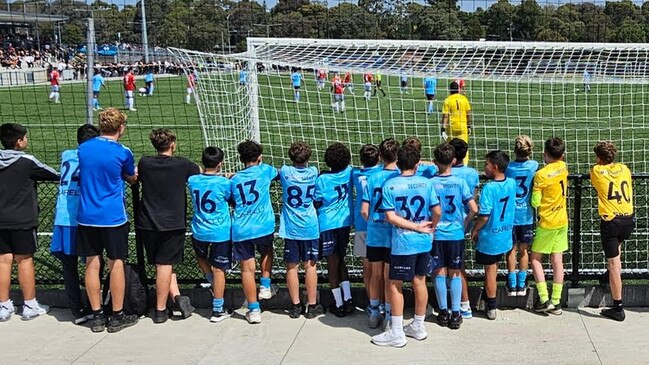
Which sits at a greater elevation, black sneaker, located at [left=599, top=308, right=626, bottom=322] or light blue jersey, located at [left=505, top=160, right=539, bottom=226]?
light blue jersey, located at [left=505, top=160, right=539, bottom=226]

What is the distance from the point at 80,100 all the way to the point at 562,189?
91.1 ft

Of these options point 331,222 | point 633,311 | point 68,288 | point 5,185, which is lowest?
point 633,311

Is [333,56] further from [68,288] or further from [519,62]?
[68,288]

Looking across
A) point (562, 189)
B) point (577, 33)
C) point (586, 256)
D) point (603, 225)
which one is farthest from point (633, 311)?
point (577, 33)

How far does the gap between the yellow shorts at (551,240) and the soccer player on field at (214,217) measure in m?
2.44

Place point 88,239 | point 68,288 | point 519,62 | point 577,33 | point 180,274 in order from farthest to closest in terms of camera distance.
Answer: point 577,33 → point 519,62 → point 180,274 → point 68,288 → point 88,239

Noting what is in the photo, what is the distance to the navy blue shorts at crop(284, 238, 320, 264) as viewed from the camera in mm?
5559

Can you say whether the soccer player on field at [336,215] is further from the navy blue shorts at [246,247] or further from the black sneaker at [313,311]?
the navy blue shorts at [246,247]

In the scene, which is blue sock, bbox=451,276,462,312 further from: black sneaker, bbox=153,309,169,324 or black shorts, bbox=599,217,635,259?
black sneaker, bbox=153,309,169,324

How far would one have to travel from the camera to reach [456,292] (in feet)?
17.4

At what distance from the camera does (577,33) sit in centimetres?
2266

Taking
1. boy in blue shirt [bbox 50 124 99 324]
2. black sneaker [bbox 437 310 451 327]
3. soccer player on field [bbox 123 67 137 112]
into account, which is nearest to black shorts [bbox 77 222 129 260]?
boy in blue shirt [bbox 50 124 99 324]

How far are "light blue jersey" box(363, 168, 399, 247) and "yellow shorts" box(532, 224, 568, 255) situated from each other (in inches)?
50.1

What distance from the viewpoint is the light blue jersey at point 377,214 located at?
5.22m
